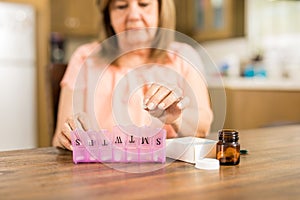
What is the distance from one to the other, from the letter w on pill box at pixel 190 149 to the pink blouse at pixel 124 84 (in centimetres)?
8

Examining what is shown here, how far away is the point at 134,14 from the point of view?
59.2 inches

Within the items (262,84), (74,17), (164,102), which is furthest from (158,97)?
(74,17)

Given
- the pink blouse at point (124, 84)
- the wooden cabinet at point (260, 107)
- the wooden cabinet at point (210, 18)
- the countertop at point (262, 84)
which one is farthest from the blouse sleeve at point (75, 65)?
the wooden cabinet at point (210, 18)

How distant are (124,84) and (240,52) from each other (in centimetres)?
254

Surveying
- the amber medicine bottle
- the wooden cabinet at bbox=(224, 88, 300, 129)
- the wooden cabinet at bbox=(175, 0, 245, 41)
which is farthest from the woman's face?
the wooden cabinet at bbox=(175, 0, 245, 41)

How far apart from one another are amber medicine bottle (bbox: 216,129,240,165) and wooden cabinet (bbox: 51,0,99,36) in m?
3.24

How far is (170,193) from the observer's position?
1.98ft

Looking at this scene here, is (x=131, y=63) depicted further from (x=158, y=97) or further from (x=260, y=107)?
(x=260, y=107)

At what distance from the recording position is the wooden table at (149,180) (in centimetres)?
60

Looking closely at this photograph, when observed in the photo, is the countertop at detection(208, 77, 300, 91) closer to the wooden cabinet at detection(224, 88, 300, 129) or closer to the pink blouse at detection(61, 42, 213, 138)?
the wooden cabinet at detection(224, 88, 300, 129)

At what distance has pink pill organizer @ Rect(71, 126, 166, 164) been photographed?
815 millimetres

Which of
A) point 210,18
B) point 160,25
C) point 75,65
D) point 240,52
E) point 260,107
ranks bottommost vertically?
point 260,107

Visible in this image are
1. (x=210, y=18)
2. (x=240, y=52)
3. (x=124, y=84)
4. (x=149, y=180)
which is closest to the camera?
(x=149, y=180)

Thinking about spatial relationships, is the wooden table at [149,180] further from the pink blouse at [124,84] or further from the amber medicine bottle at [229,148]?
the pink blouse at [124,84]
